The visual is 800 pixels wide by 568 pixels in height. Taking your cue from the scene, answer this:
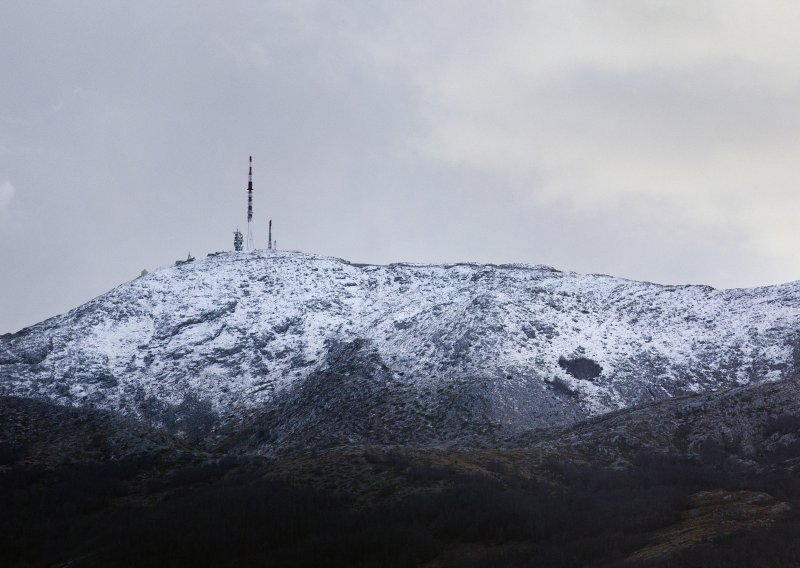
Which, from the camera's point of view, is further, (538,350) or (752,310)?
(752,310)

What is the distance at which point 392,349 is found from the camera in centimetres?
7581

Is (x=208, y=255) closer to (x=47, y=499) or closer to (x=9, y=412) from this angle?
(x=9, y=412)

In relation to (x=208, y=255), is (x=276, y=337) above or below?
below

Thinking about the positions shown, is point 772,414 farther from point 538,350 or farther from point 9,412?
point 9,412

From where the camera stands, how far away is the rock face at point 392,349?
210ft

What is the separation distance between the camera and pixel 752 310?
76.1 meters

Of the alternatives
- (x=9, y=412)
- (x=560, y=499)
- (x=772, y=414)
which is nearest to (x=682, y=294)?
(x=772, y=414)

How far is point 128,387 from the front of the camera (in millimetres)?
76125

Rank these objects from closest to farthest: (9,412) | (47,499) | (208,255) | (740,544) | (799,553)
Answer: (799,553), (740,544), (47,499), (9,412), (208,255)

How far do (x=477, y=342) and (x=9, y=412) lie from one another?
37.5 meters

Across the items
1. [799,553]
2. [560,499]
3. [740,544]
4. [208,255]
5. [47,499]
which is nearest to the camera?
[799,553]

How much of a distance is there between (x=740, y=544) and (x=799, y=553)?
1928mm

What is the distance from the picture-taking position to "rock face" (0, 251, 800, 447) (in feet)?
210

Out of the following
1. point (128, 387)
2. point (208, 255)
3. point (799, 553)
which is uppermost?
point (208, 255)
